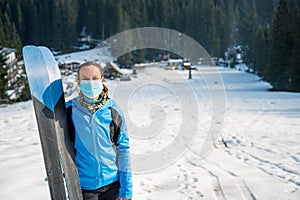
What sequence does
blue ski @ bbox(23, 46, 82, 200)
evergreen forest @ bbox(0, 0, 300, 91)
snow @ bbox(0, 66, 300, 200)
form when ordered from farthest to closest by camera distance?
evergreen forest @ bbox(0, 0, 300, 91) → snow @ bbox(0, 66, 300, 200) → blue ski @ bbox(23, 46, 82, 200)

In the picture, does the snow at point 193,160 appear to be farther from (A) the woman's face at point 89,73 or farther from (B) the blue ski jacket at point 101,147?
(A) the woman's face at point 89,73

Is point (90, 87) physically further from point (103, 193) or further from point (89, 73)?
point (103, 193)

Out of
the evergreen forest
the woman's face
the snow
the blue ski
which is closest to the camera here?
the blue ski

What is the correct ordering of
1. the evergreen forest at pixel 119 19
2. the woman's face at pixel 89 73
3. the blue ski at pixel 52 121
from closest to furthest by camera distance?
the blue ski at pixel 52 121 → the woman's face at pixel 89 73 → the evergreen forest at pixel 119 19

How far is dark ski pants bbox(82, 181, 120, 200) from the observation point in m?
2.17

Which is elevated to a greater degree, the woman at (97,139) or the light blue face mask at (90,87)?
the light blue face mask at (90,87)

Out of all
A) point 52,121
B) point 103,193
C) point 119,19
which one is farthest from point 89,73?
point 119,19

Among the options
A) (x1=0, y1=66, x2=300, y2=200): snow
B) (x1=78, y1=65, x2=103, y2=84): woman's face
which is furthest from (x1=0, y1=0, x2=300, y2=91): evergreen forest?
(x1=78, y1=65, x2=103, y2=84): woman's face

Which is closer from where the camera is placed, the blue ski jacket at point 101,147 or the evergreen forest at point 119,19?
the blue ski jacket at point 101,147

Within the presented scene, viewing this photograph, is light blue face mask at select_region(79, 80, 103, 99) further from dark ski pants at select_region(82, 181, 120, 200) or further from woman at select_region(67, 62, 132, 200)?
dark ski pants at select_region(82, 181, 120, 200)

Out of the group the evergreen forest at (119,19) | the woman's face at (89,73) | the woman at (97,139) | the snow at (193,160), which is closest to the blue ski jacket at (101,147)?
the woman at (97,139)

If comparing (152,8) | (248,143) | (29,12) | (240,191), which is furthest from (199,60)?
(29,12)

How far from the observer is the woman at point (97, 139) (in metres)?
2.08

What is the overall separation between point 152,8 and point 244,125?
6722 cm
